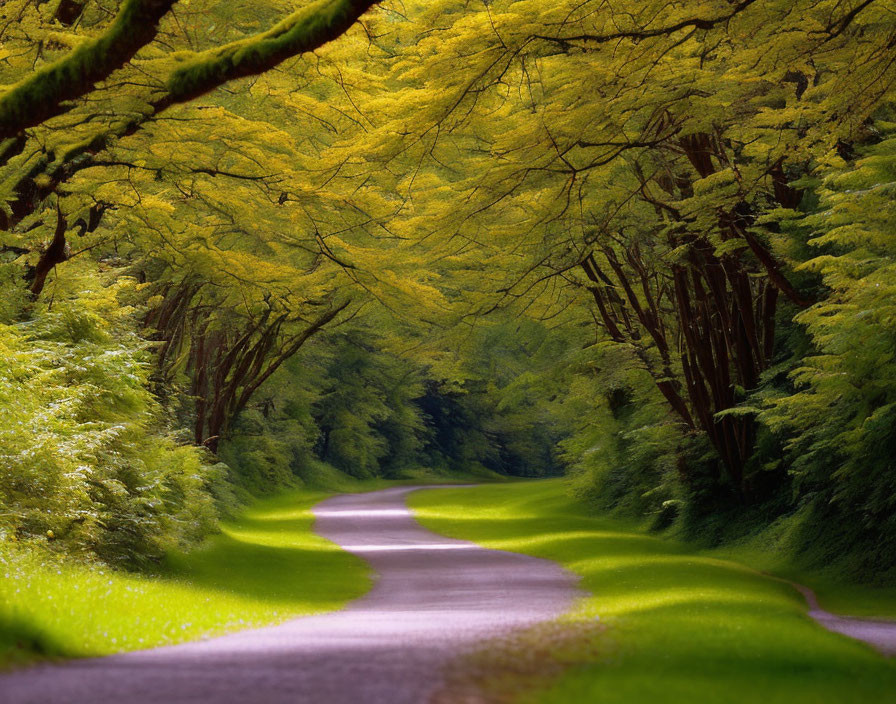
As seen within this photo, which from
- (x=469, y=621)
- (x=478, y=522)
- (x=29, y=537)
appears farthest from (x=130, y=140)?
(x=478, y=522)

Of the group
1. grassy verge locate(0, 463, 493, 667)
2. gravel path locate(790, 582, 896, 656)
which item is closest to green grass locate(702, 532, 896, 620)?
gravel path locate(790, 582, 896, 656)

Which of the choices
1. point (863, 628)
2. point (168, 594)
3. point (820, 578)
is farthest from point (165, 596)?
point (820, 578)

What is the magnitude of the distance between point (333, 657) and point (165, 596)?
17.2 feet

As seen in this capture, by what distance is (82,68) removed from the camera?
986 cm

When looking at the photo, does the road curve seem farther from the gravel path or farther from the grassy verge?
the gravel path

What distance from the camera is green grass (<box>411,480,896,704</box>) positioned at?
294 inches

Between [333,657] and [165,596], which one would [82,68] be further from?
[165,596]

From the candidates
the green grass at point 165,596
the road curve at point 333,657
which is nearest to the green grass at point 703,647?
the road curve at point 333,657

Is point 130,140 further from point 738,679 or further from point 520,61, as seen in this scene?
point 738,679

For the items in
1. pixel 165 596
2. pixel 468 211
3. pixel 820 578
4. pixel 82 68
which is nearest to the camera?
pixel 82 68

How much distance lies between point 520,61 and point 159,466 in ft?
34.8

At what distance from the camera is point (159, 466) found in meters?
18.7

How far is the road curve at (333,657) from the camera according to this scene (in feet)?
21.9

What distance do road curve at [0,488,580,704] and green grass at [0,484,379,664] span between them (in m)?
0.51
